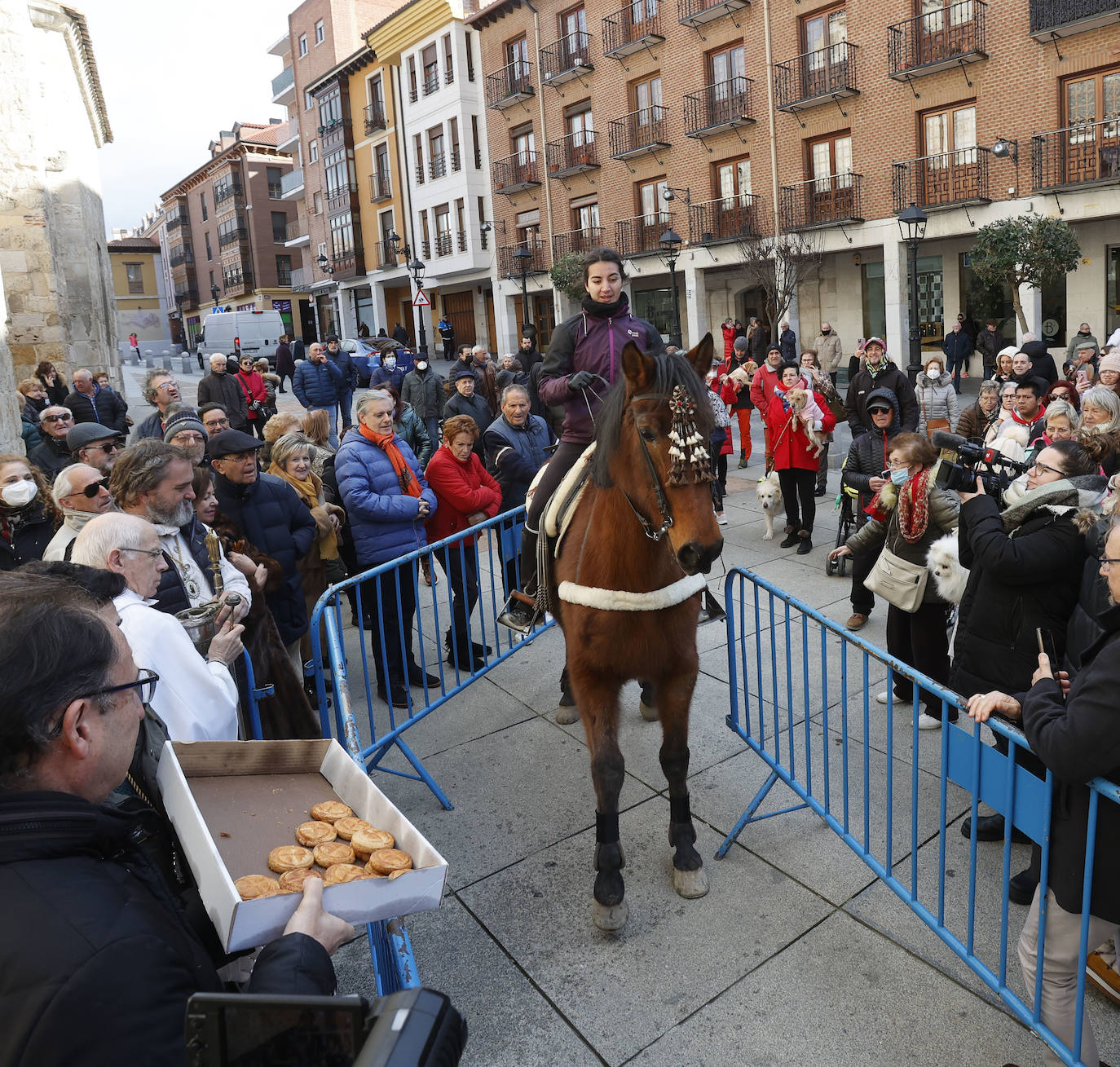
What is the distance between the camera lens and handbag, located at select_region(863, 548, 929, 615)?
4.85 m

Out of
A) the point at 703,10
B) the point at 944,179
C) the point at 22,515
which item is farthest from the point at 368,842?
the point at 703,10

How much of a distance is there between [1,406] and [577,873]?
27.6 feet

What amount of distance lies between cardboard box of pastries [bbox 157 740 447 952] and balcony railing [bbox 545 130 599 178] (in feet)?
105

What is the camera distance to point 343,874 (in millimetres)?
1903

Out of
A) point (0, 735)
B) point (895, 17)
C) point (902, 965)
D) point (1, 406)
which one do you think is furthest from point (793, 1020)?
point (895, 17)

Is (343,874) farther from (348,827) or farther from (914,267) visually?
(914,267)

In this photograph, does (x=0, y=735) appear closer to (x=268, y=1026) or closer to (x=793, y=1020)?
(x=268, y=1026)

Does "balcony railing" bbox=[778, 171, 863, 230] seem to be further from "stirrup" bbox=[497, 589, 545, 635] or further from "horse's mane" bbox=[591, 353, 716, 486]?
"horse's mane" bbox=[591, 353, 716, 486]

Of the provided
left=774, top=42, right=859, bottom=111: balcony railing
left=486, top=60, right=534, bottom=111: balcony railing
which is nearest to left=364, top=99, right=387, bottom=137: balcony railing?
left=486, top=60, right=534, bottom=111: balcony railing

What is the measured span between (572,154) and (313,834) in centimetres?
3372

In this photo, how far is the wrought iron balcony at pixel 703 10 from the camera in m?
25.8

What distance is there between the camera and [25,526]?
4965 mm

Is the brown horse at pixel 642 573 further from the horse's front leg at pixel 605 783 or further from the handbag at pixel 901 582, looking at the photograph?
the handbag at pixel 901 582

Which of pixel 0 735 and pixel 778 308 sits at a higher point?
pixel 778 308
